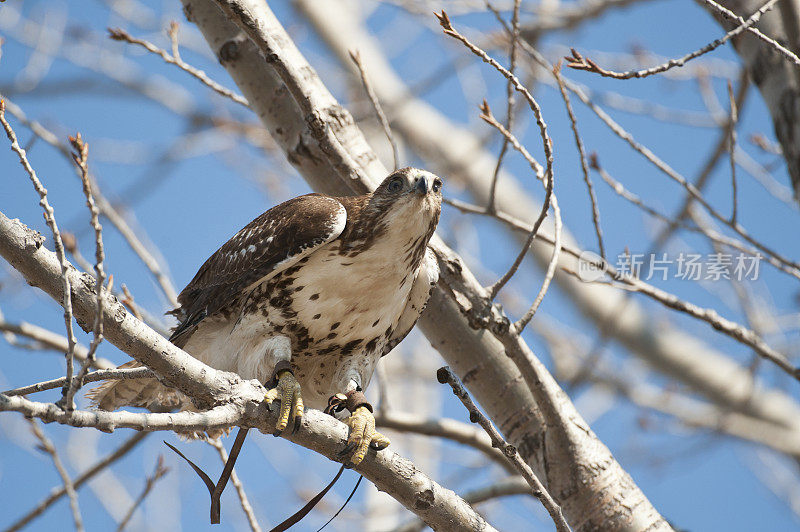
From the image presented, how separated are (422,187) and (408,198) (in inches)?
3.2

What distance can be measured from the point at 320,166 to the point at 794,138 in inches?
95.5

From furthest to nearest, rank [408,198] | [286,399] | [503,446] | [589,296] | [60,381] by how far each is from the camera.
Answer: [589,296]
[408,198]
[286,399]
[503,446]
[60,381]

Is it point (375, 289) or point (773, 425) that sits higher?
point (375, 289)

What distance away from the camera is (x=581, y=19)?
743 centimetres

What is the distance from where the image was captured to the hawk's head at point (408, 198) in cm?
365

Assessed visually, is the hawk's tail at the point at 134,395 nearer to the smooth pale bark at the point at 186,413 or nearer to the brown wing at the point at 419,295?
the brown wing at the point at 419,295

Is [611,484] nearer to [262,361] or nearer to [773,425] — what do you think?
[262,361]

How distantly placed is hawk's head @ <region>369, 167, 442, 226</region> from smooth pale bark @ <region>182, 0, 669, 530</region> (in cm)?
16

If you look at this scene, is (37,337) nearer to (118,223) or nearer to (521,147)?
(118,223)

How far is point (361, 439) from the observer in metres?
2.99

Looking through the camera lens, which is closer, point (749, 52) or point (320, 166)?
point (320, 166)

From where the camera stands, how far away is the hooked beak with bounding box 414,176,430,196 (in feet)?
12.1

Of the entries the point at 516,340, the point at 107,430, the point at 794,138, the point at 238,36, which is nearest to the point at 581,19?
the point at 794,138

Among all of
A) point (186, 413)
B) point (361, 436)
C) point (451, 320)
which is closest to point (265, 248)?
point (451, 320)
